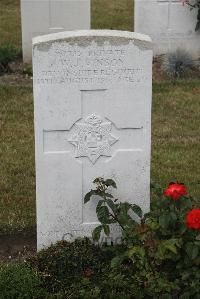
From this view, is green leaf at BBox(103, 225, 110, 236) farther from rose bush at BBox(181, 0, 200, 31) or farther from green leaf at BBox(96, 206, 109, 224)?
rose bush at BBox(181, 0, 200, 31)

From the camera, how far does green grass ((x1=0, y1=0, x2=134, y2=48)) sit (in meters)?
13.1

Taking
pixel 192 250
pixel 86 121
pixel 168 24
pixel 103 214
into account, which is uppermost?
pixel 168 24

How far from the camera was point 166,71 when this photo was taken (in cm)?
993

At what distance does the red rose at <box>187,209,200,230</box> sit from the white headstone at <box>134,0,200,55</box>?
6502mm

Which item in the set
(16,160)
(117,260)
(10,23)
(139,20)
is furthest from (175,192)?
(10,23)

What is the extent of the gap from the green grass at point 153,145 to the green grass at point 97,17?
3.71m

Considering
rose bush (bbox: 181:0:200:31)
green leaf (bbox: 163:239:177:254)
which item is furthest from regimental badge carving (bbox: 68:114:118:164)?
rose bush (bbox: 181:0:200:31)

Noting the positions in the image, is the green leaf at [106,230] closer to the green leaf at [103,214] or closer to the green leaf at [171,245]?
the green leaf at [103,214]

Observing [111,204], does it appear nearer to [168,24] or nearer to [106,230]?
[106,230]

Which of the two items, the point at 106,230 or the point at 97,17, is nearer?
the point at 106,230

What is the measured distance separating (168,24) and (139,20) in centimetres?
44

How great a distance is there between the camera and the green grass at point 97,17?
42.9ft

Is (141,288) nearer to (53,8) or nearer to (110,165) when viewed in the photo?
(110,165)

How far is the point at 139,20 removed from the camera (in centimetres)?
1023
